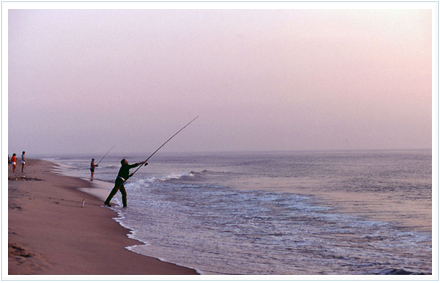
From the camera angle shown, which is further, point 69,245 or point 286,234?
point 286,234

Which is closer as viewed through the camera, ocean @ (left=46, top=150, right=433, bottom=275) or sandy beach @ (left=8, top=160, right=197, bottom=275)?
sandy beach @ (left=8, top=160, right=197, bottom=275)

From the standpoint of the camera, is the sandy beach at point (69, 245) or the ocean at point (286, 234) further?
the ocean at point (286, 234)

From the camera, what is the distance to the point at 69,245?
6.46m

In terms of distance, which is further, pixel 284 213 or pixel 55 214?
pixel 284 213

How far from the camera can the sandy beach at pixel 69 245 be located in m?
5.26

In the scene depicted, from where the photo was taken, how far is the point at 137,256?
6309 mm

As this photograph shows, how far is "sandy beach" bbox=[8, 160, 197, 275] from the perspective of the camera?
5.26m

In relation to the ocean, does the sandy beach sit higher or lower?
higher

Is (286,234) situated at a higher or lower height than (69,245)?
lower

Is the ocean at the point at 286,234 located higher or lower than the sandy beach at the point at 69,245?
lower

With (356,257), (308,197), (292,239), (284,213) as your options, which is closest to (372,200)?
(308,197)
